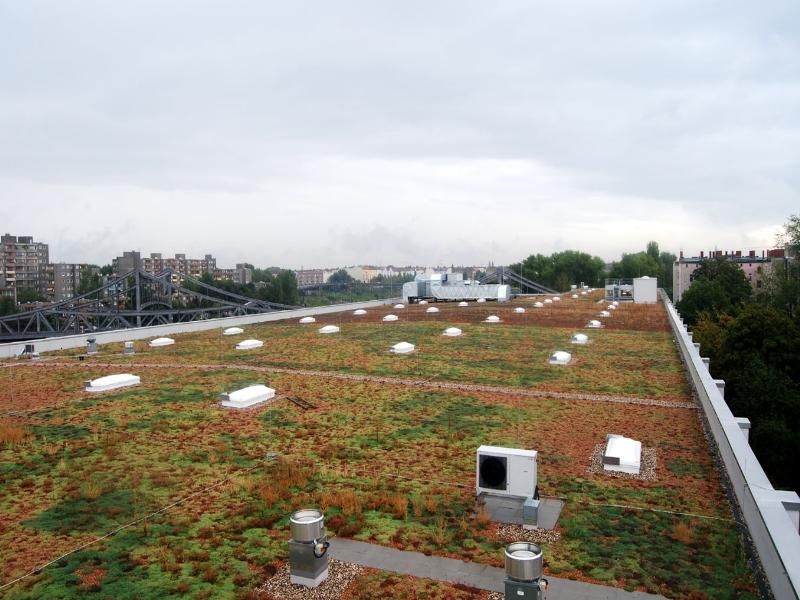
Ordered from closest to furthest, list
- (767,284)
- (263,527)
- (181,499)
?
(263,527) < (181,499) < (767,284)

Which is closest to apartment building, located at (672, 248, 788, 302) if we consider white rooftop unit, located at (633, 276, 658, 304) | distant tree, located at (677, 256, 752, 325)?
distant tree, located at (677, 256, 752, 325)

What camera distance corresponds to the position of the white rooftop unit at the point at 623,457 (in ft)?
37.9

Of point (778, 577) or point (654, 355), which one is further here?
point (654, 355)

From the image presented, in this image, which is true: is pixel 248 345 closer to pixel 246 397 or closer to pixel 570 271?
pixel 246 397

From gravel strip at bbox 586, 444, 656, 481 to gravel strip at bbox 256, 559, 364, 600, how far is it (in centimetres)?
575

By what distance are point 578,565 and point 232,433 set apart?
8.91 m

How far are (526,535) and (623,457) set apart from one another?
377cm

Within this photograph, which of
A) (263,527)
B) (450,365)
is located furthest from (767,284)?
(263,527)

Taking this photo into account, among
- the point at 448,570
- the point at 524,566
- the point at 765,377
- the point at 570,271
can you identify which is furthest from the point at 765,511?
the point at 570,271

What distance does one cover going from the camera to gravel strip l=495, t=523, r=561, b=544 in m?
8.71

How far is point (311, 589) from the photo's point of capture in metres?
7.34

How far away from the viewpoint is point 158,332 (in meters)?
34.4

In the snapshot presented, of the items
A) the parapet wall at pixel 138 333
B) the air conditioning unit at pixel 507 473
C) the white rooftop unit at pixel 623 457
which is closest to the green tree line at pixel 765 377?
the white rooftop unit at pixel 623 457

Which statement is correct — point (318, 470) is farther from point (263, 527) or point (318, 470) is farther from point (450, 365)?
point (450, 365)
